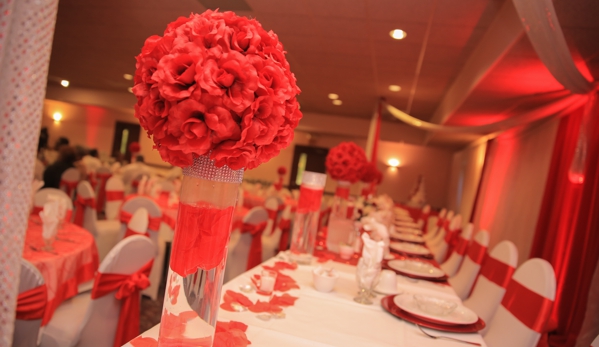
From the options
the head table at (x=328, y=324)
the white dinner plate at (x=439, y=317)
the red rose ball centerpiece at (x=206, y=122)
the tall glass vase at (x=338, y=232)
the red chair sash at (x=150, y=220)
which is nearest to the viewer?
the red rose ball centerpiece at (x=206, y=122)

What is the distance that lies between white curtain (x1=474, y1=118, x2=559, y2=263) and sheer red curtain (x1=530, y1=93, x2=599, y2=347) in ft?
4.28

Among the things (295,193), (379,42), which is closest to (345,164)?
(379,42)

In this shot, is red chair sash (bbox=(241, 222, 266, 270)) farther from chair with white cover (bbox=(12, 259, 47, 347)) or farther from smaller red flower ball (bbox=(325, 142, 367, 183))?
chair with white cover (bbox=(12, 259, 47, 347))

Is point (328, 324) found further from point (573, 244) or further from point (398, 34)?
point (398, 34)

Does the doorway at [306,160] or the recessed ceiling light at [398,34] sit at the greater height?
the recessed ceiling light at [398,34]

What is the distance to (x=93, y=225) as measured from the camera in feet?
14.1

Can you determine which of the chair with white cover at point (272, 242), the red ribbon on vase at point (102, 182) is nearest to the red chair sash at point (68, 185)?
the red ribbon on vase at point (102, 182)

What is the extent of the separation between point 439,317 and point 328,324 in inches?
15.8

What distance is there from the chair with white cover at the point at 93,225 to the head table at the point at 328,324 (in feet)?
9.61

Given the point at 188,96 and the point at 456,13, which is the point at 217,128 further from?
the point at 456,13

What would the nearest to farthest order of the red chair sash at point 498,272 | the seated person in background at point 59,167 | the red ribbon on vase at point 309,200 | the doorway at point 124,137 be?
the red chair sash at point 498,272 → the red ribbon on vase at point 309,200 → the seated person in background at point 59,167 → the doorway at point 124,137

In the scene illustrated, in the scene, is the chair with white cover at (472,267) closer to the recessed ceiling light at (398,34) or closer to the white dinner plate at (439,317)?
the white dinner plate at (439,317)

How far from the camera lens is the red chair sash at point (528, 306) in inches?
→ 63.2

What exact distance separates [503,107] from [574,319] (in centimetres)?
338
